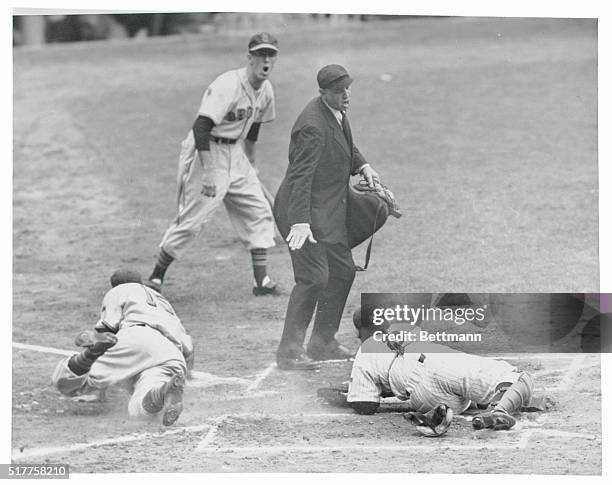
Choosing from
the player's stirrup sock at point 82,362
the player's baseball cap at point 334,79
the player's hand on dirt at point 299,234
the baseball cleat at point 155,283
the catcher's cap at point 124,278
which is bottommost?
the player's stirrup sock at point 82,362

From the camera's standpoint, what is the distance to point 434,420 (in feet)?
23.5

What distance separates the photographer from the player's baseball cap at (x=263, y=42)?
8.27m

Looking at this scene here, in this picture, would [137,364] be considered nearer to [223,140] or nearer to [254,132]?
[223,140]

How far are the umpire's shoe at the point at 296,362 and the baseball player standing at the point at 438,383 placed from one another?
0.49m

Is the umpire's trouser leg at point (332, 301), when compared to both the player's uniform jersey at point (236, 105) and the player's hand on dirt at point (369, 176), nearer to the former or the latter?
the player's hand on dirt at point (369, 176)

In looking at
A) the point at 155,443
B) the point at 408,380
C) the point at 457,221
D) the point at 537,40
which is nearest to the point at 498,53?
the point at 537,40

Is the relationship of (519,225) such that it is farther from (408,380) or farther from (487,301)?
(408,380)

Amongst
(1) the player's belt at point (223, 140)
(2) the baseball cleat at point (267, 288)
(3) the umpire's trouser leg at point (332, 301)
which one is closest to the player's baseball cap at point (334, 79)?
(1) the player's belt at point (223, 140)

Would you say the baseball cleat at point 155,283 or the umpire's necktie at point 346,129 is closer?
the umpire's necktie at point 346,129

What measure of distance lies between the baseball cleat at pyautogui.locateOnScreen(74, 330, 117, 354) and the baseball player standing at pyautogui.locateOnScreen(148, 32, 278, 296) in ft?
4.00

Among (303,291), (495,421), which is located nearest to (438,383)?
(495,421)

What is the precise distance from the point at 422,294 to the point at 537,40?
2.69 m

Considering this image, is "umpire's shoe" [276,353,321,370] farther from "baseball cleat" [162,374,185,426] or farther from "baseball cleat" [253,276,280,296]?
"baseball cleat" [162,374,185,426]

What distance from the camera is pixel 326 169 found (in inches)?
303
